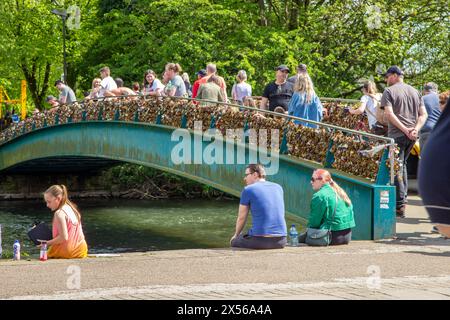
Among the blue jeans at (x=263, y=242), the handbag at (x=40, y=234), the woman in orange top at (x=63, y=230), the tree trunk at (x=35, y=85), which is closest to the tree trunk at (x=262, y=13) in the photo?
the tree trunk at (x=35, y=85)

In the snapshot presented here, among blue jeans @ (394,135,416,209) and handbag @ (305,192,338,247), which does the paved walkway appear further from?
blue jeans @ (394,135,416,209)

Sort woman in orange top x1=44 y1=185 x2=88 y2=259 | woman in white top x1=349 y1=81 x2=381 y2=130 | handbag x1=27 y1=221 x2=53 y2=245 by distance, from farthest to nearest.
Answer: woman in white top x1=349 y1=81 x2=381 y2=130
handbag x1=27 y1=221 x2=53 y2=245
woman in orange top x1=44 y1=185 x2=88 y2=259

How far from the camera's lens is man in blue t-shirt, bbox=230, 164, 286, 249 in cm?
1105

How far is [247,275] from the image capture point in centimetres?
867

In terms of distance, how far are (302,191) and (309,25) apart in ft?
64.5

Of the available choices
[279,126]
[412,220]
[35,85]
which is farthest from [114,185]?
[412,220]

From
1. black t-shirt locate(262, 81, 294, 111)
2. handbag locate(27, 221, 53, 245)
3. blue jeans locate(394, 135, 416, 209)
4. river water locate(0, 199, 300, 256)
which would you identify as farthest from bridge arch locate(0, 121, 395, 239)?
handbag locate(27, 221, 53, 245)

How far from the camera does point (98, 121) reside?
2706 cm

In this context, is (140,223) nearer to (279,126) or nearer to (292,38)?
(292,38)

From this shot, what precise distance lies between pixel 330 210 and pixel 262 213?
2.82ft

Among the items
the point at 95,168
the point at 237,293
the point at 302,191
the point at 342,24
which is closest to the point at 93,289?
the point at 237,293

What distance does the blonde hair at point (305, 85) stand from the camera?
1486cm

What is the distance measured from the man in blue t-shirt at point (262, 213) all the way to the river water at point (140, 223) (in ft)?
30.9

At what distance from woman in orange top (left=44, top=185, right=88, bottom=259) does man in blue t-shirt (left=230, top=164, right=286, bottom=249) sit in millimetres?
1859
